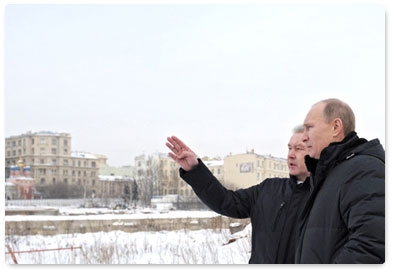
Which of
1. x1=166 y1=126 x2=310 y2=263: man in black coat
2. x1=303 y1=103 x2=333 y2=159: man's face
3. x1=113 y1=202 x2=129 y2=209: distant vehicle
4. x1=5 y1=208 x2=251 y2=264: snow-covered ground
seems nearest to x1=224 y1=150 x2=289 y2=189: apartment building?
x1=5 y1=208 x2=251 y2=264: snow-covered ground

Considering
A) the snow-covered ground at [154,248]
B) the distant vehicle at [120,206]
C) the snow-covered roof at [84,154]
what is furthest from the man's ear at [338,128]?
the distant vehicle at [120,206]

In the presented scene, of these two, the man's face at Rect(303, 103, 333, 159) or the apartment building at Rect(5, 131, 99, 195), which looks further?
the apartment building at Rect(5, 131, 99, 195)

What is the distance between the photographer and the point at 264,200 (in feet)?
5.37

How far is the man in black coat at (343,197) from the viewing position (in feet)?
3.21

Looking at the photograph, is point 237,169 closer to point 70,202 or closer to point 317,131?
point 317,131

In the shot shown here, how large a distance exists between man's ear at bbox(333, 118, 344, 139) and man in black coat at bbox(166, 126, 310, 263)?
A: 33 centimetres

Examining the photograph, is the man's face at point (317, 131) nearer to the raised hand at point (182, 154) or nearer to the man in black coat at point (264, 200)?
the man in black coat at point (264, 200)

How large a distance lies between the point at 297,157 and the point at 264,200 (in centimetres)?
19

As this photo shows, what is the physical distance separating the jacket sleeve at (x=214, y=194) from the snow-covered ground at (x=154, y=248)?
1001 mm

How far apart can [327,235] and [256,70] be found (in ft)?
5.84

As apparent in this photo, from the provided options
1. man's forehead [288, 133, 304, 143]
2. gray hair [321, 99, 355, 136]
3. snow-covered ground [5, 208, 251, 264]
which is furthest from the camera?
snow-covered ground [5, 208, 251, 264]

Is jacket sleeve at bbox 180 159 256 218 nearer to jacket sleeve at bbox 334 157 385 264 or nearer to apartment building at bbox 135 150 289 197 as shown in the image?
apartment building at bbox 135 150 289 197

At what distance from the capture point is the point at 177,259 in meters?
3.00

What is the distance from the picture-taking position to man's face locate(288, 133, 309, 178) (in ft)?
5.22
